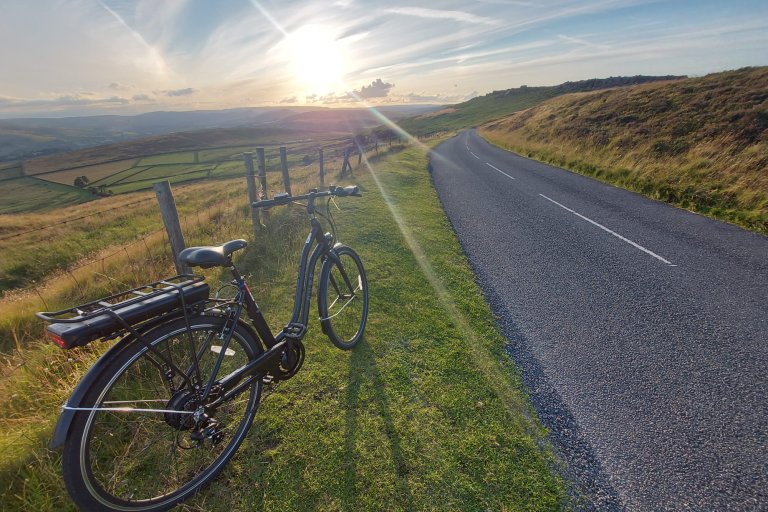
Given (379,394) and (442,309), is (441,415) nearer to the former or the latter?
(379,394)

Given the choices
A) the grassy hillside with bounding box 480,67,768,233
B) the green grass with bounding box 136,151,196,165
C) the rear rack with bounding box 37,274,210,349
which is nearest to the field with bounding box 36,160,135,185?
the green grass with bounding box 136,151,196,165

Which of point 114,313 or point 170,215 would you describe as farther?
point 170,215

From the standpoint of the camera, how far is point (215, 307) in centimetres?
250

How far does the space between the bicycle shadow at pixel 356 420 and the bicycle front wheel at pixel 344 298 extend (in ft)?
0.80

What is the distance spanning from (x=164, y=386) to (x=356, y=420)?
175cm

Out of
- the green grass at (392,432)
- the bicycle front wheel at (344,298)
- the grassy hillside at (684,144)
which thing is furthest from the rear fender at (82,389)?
the grassy hillside at (684,144)

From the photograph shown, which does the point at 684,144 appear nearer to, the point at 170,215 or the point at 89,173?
the point at 170,215

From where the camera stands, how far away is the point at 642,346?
4.14m

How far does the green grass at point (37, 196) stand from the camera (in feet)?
150

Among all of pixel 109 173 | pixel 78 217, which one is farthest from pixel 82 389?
pixel 109 173

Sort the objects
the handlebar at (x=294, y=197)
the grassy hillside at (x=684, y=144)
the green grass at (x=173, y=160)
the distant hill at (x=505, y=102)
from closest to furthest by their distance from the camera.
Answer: the handlebar at (x=294, y=197), the grassy hillside at (x=684, y=144), the green grass at (x=173, y=160), the distant hill at (x=505, y=102)

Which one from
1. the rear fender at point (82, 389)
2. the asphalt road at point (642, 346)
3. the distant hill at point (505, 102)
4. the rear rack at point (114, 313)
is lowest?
the asphalt road at point (642, 346)

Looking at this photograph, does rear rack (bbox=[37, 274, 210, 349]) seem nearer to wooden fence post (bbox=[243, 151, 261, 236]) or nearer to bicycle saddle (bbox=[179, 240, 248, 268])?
bicycle saddle (bbox=[179, 240, 248, 268])

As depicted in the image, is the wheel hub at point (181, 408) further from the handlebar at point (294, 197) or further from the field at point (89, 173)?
the field at point (89, 173)
